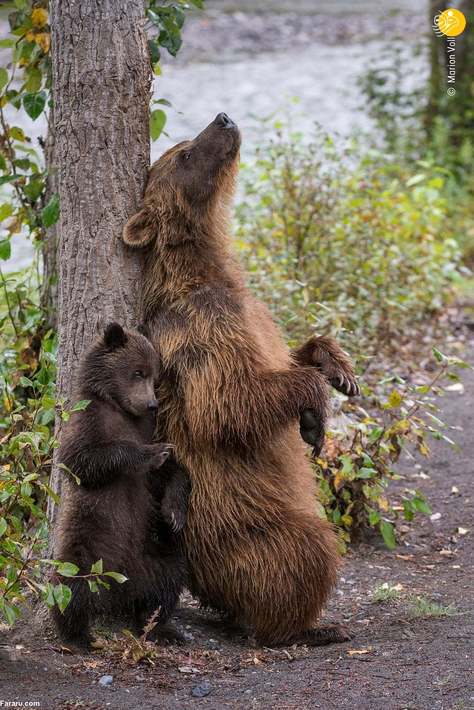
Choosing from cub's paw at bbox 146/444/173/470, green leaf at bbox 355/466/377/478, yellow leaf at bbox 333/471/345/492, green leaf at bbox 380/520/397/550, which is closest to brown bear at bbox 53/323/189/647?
cub's paw at bbox 146/444/173/470

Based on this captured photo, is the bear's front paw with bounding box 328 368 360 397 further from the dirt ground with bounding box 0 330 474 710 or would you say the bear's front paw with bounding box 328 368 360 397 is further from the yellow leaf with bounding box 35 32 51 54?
the yellow leaf with bounding box 35 32 51 54

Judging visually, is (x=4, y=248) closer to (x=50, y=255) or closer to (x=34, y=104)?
(x=50, y=255)

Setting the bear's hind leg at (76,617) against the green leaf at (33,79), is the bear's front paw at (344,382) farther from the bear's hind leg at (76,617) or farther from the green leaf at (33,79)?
the green leaf at (33,79)

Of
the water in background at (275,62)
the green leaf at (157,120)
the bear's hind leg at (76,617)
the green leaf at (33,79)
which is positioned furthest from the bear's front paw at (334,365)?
the water in background at (275,62)

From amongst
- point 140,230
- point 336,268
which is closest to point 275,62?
point 336,268

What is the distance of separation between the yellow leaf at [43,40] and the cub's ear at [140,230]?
1228mm

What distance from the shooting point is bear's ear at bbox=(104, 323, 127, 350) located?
452 centimetres

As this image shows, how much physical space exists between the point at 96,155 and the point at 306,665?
247cm

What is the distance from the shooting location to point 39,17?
548 centimetres

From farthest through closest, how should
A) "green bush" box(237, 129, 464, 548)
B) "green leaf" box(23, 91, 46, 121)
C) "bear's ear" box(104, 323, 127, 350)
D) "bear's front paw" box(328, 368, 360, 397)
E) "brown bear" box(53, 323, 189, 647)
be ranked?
1. "green bush" box(237, 129, 464, 548)
2. "green leaf" box(23, 91, 46, 121)
3. "bear's front paw" box(328, 368, 360, 397)
4. "bear's ear" box(104, 323, 127, 350)
5. "brown bear" box(53, 323, 189, 647)

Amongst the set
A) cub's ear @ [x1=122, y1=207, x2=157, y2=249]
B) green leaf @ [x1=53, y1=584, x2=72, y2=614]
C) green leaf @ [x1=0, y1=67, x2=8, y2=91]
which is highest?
green leaf @ [x1=0, y1=67, x2=8, y2=91]

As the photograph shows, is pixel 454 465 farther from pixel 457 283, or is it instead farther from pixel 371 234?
pixel 457 283

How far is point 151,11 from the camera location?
561cm

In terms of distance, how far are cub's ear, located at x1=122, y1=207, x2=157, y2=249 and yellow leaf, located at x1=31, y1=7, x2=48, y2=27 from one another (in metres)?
1.36
